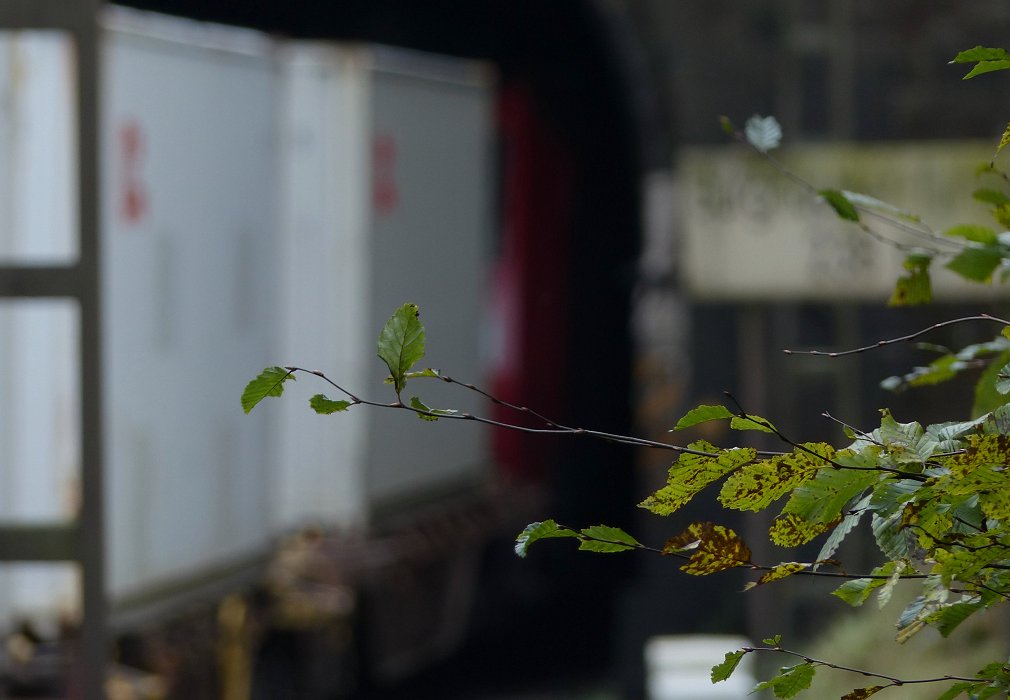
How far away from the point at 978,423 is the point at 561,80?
571 inches

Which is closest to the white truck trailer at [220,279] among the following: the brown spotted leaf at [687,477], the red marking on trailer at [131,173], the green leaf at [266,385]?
the red marking on trailer at [131,173]

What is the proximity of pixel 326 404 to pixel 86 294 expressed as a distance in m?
2.71

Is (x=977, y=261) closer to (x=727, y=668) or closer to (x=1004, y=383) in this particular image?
(x=1004, y=383)

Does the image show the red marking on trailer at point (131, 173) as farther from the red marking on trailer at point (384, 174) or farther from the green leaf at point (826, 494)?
the green leaf at point (826, 494)

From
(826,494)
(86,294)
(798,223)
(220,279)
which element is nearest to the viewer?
(826,494)

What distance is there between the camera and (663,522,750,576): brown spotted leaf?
1505mm

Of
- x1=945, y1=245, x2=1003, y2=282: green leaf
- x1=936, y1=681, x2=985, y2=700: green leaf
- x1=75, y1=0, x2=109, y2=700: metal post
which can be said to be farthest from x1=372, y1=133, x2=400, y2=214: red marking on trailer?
x1=945, y1=245, x2=1003, y2=282: green leaf

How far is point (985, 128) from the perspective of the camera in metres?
8.34

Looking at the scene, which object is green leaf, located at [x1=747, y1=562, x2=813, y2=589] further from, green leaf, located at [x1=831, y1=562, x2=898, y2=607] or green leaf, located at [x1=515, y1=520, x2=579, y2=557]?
green leaf, located at [x1=515, y1=520, x2=579, y2=557]

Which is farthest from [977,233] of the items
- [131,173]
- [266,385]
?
[131,173]

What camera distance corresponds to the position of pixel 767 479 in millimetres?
→ 1474

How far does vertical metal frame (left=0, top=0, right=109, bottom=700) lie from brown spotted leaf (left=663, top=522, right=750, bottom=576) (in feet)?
9.04

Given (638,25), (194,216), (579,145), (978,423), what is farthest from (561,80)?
(978,423)

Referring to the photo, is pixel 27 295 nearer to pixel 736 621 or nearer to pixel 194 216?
pixel 194 216
